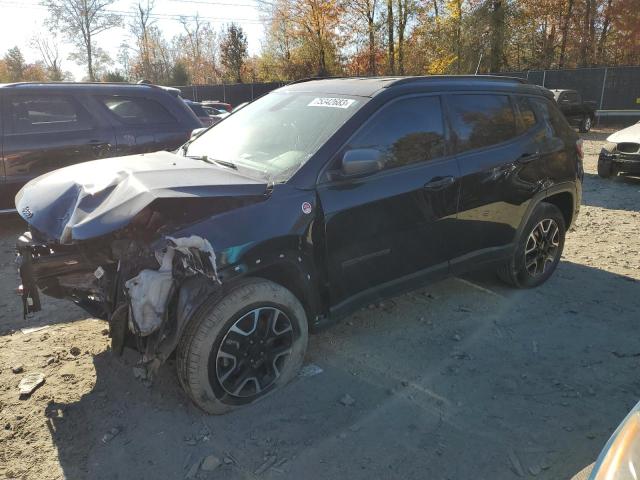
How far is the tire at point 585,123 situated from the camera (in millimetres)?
19609

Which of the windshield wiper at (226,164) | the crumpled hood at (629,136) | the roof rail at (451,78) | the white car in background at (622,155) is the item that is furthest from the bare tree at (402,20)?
the windshield wiper at (226,164)

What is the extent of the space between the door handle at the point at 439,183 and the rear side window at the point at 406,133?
0.56ft

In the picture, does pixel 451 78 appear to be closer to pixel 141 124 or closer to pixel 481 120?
pixel 481 120

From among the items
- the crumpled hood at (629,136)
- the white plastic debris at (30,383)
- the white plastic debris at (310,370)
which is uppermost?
the crumpled hood at (629,136)

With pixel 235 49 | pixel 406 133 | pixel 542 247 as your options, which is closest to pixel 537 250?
pixel 542 247

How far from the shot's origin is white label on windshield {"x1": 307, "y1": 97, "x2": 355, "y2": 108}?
346cm

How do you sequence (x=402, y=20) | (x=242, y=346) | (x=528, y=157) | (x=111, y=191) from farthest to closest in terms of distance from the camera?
(x=402, y=20)
(x=528, y=157)
(x=242, y=346)
(x=111, y=191)

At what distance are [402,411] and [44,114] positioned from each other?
5782 millimetres

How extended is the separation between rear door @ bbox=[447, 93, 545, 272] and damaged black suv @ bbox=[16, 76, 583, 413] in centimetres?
1

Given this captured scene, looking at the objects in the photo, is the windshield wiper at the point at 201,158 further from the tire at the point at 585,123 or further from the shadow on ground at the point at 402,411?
the tire at the point at 585,123

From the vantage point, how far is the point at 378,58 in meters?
37.9

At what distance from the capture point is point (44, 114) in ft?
20.7

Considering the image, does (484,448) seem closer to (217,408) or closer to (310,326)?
(310,326)

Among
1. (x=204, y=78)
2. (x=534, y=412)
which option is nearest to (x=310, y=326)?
(x=534, y=412)
